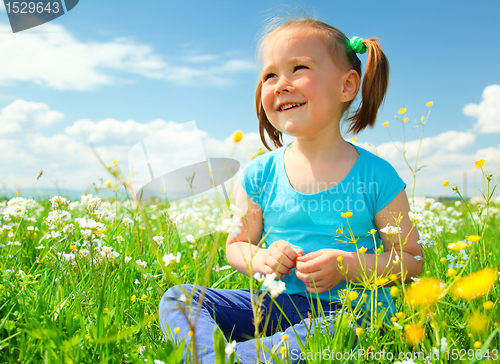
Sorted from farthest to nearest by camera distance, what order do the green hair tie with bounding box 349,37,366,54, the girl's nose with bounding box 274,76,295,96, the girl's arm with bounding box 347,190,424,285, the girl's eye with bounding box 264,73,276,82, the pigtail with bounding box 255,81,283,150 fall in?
1. the pigtail with bounding box 255,81,283,150
2. the green hair tie with bounding box 349,37,366,54
3. the girl's eye with bounding box 264,73,276,82
4. the girl's nose with bounding box 274,76,295,96
5. the girl's arm with bounding box 347,190,424,285

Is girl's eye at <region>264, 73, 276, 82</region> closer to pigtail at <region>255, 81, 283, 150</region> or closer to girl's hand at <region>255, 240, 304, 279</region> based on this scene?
pigtail at <region>255, 81, 283, 150</region>

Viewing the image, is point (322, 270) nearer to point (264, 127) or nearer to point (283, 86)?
point (283, 86)

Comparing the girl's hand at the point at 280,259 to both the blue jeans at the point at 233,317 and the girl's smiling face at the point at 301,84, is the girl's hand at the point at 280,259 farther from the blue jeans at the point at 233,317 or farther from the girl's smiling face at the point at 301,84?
the girl's smiling face at the point at 301,84

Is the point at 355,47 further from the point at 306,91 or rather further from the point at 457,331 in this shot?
the point at 457,331

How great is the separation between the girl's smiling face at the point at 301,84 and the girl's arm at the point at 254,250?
587 millimetres

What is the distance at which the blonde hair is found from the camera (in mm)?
2369

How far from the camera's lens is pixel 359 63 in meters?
2.66

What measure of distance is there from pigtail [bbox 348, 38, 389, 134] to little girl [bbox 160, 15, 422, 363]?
0.04 ft

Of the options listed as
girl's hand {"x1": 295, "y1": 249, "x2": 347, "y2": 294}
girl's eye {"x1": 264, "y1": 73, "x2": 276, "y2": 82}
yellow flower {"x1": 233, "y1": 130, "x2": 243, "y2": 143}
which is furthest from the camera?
girl's eye {"x1": 264, "y1": 73, "x2": 276, "y2": 82}

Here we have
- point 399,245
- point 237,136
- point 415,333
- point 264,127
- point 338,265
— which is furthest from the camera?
point 264,127

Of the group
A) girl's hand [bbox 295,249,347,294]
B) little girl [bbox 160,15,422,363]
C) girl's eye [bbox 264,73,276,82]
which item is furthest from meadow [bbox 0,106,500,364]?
girl's eye [bbox 264,73,276,82]

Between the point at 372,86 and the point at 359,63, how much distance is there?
209 millimetres

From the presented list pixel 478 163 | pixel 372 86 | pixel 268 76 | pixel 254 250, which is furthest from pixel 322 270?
pixel 372 86

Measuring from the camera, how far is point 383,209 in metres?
2.21
